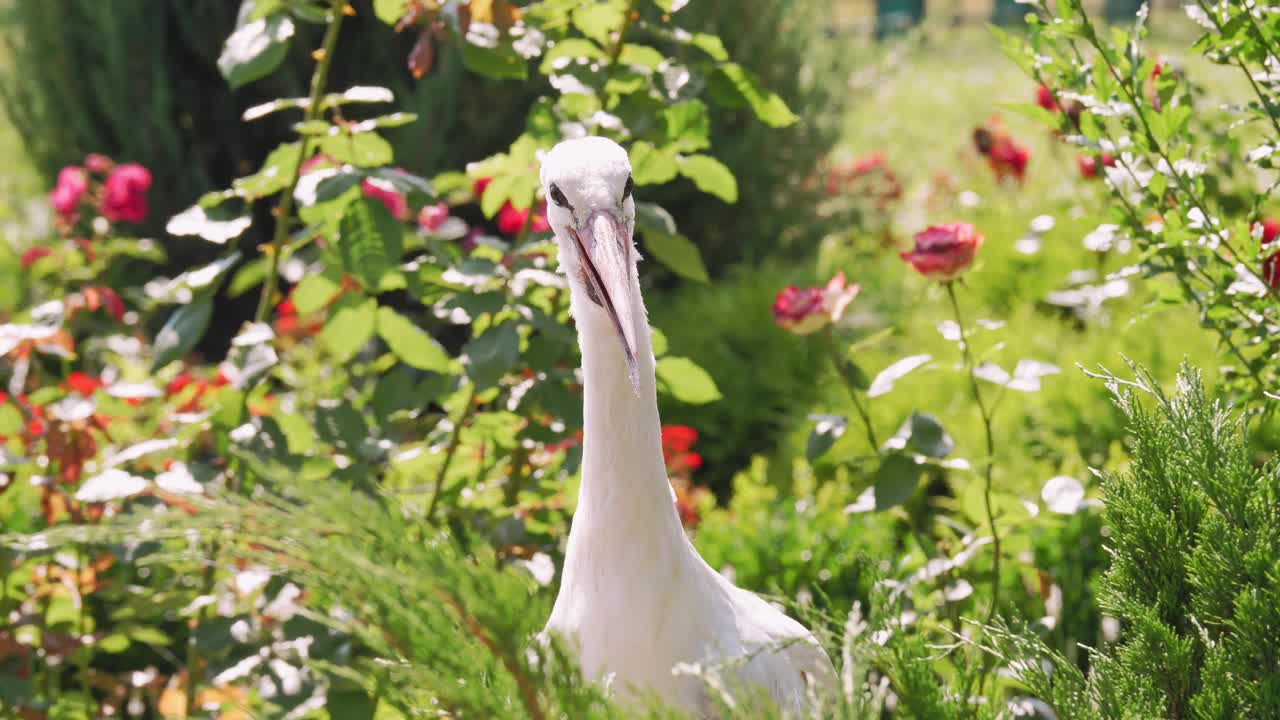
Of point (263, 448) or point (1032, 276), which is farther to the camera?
point (1032, 276)

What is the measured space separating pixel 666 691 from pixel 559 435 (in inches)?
33.6

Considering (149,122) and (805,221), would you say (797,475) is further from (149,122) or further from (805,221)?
(149,122)

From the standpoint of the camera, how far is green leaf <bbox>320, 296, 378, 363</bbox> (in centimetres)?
217

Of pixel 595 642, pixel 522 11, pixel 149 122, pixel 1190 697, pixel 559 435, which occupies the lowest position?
pixel 149 122

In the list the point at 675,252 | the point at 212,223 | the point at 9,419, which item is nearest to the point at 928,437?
the point at 675,252

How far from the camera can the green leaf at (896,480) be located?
2.11 meters

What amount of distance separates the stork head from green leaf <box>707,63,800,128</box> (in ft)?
2.62

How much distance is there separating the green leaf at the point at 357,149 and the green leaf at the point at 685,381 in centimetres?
61

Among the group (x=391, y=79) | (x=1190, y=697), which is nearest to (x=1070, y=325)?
(x=391, y=79)

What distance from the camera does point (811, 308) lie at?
217 centimetres

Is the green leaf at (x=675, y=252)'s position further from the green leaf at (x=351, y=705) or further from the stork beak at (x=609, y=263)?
the green leaf at (x=351, y=705)

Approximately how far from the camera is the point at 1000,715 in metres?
1.07

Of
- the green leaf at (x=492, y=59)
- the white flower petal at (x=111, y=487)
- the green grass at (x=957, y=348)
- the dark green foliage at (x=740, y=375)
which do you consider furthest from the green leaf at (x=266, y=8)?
the dark green foliage at (x=740, y=375)

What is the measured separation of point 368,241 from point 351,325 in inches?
8.3
